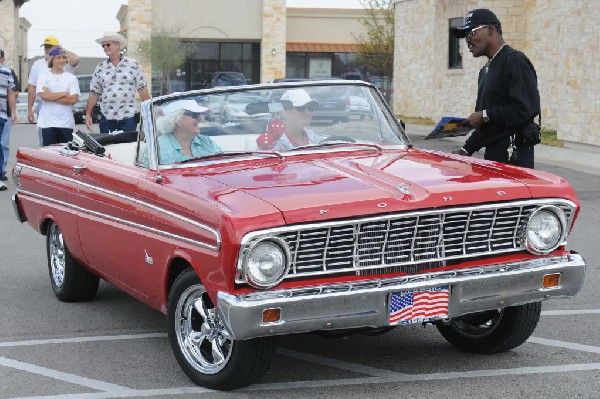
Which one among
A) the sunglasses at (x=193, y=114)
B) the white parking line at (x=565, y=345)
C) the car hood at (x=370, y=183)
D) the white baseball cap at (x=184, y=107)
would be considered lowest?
the white parking line at (x=565, y=345)

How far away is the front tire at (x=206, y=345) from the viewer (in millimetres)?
5531

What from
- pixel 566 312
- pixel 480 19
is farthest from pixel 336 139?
pixel 566 312

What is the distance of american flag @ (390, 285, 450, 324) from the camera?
5445 millimetres

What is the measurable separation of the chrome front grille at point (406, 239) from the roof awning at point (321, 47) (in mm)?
65890

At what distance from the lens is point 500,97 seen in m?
7.86

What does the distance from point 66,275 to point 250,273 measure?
3.08 metres

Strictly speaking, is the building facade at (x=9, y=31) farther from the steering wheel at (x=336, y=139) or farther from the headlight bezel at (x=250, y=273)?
the headlight bezel at (x=250, y=273)

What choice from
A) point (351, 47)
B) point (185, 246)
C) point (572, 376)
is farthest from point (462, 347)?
point (351, 47)

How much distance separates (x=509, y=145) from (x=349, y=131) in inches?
57.3

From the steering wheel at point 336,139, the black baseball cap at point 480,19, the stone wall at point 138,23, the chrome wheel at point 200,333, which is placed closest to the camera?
the chrome wheel at point 200,333

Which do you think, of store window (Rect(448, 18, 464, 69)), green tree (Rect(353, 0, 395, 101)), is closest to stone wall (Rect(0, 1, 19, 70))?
green tree (Rect(353, 0, 395, 101))

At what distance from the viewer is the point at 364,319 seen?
17.6ft

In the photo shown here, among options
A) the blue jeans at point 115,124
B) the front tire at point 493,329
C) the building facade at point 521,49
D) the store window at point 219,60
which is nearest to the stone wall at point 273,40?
the store window at point 219,60

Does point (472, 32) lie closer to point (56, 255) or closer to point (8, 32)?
point (56, 255)
